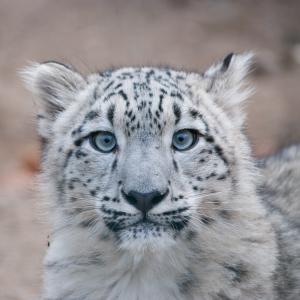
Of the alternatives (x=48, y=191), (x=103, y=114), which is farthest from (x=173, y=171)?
(x=48, y=191)

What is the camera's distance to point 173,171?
5359mm

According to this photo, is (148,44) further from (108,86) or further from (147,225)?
(147,225)

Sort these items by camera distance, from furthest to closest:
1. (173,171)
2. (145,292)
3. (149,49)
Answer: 1. (149,49)
2. (145,292)
3. (173,171)

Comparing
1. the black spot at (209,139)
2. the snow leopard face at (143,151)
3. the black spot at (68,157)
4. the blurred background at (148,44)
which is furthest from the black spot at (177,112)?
the blurred background at (148,44)

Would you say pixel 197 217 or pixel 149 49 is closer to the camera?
pixel 197 217

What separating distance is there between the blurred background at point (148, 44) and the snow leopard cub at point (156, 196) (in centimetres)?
636

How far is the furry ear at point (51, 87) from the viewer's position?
6.23 m

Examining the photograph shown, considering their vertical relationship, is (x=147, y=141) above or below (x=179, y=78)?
below

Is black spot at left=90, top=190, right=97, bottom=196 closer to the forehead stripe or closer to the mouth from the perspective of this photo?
the mouth

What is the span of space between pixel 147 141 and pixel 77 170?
52 cm

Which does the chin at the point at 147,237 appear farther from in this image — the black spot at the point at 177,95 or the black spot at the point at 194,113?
the black spot at the point at 177,95

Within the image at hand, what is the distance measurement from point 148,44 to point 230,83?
1004 centimetres

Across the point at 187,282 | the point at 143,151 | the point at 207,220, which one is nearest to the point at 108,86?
the point at 143,151

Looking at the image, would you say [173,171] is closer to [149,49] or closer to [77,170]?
[77,170]
